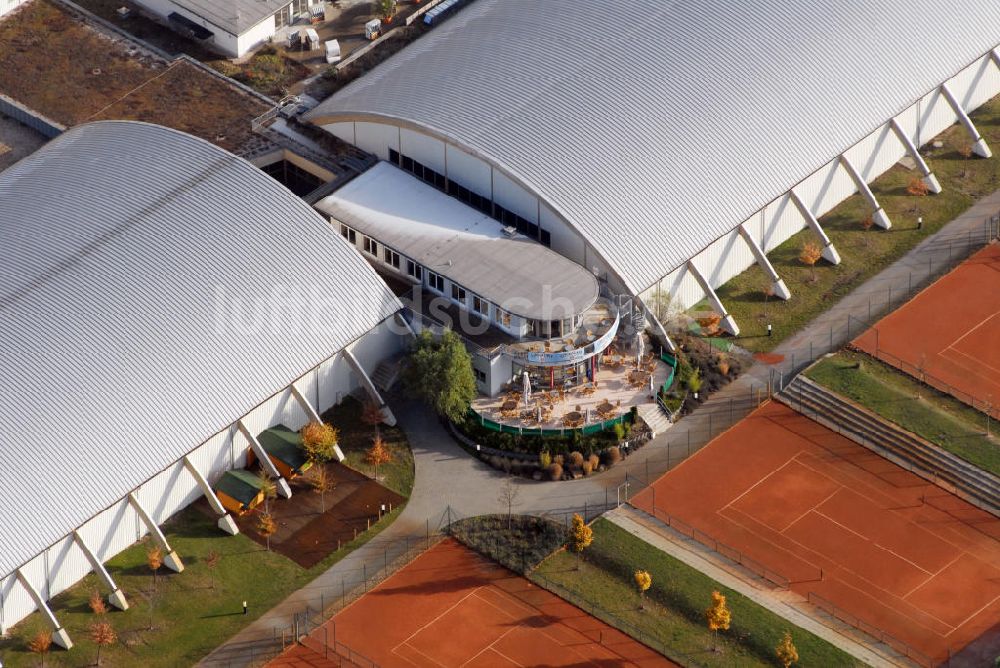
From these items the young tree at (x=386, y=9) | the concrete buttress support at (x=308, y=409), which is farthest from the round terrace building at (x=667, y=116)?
the concrete buttress support at (x=308, y=409)

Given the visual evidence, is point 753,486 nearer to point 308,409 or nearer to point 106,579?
point 308,409

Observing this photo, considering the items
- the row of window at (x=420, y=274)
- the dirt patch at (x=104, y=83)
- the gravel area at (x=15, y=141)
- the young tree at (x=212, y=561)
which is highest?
the dirt patch at (x=104, y=83)

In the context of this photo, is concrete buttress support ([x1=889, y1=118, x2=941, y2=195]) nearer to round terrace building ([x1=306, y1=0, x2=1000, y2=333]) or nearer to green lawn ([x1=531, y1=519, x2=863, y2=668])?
round terrace building ([x1=306, y1=0, x2=1000, y2=333])

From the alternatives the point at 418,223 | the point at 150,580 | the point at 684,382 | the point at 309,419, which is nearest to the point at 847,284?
the point at 684,382

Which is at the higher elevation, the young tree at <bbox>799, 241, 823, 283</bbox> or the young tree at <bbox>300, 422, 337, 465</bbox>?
the young tree at <bbox>799, 241, 823, 283</bbox>

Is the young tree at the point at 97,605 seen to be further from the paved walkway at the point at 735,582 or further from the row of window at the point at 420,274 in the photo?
the row of window at the point at 420,274

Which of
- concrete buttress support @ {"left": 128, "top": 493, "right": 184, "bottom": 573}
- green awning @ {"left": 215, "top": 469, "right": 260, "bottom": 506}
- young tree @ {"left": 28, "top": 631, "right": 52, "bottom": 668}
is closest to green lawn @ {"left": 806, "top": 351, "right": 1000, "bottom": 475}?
green awning @ {"left": 215, "top": 469, "right": 260, "bottom": 506}

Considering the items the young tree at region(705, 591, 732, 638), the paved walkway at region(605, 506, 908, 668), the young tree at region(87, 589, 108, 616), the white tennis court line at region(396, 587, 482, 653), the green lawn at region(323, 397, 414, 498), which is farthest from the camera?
the green lawn at region(323, 397, 414, 498)
